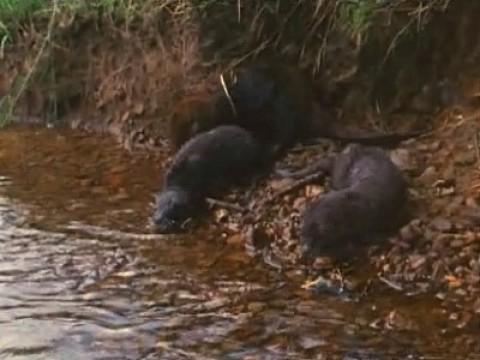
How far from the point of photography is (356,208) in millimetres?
3680

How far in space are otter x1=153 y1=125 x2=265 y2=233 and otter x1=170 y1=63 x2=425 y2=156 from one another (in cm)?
14

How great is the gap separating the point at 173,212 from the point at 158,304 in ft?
2.80

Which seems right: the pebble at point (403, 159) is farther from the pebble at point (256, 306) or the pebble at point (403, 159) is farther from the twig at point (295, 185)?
the pebble at point (256, 306)

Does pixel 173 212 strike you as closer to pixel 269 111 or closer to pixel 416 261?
pixel 269 111

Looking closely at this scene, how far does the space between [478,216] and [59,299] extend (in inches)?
57.3

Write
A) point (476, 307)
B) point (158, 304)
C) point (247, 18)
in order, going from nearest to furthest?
1. point (476, 307)
2. point (158, 304)
3. point (247, 18)

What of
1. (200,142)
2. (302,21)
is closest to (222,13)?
(302,21)

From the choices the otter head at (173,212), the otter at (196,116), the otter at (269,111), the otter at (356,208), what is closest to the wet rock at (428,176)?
the otter at (356,208)

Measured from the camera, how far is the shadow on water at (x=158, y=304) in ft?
9.97

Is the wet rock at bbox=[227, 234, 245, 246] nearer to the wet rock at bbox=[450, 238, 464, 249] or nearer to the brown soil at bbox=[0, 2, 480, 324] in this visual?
the brown soil at bbox=[0, 2, 480, 324]

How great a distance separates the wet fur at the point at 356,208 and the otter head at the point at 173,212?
2.01ft

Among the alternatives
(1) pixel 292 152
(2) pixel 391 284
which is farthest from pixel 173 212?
(2) pixel 391 284

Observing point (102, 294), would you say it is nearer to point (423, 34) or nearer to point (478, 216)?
point (478, 216)

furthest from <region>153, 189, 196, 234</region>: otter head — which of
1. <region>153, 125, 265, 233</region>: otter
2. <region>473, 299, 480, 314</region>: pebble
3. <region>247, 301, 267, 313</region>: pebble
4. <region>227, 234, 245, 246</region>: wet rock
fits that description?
<region>473, 299, 480, 314</region>: pebble
